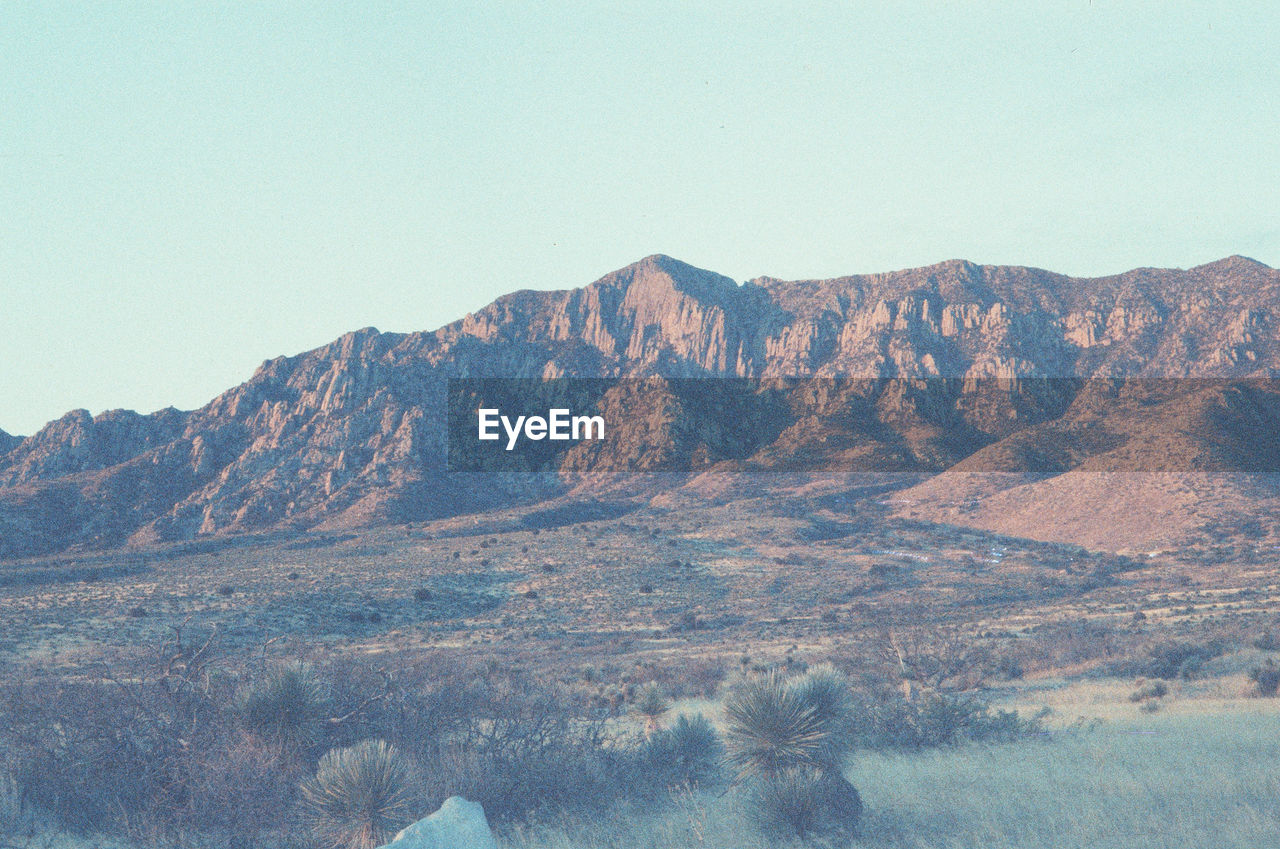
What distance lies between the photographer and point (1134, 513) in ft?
195

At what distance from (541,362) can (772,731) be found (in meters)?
105

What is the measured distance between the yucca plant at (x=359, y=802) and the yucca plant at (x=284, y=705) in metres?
1.48

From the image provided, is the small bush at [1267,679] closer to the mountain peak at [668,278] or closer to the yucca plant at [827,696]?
the yucca plant at [827,696]

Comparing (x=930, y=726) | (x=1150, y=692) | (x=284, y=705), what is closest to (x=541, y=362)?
(x=1150, y=692)

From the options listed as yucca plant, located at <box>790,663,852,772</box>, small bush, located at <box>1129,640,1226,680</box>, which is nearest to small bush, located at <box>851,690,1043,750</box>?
yucca plant, located at <box>790,663,852,772</box>

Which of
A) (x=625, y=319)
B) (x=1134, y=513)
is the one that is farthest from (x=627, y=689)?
(x=625, y=319)

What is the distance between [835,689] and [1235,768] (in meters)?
5.07

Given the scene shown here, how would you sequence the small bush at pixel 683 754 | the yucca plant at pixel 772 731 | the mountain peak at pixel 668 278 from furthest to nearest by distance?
the mountain peak at pixel 668 278, the small bush at pixel 683 754, the yucca plant at pixel 772 731

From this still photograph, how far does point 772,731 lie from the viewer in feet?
31.9

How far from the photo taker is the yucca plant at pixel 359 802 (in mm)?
7582

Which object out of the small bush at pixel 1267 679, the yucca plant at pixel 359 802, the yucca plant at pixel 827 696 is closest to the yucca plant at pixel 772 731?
the yucca plant at pixel 827 696

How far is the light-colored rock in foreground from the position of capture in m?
5.81

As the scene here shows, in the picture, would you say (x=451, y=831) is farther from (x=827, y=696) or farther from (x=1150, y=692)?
(x=1150, y=692)

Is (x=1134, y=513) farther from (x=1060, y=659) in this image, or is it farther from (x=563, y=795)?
(x=563, y=795)
